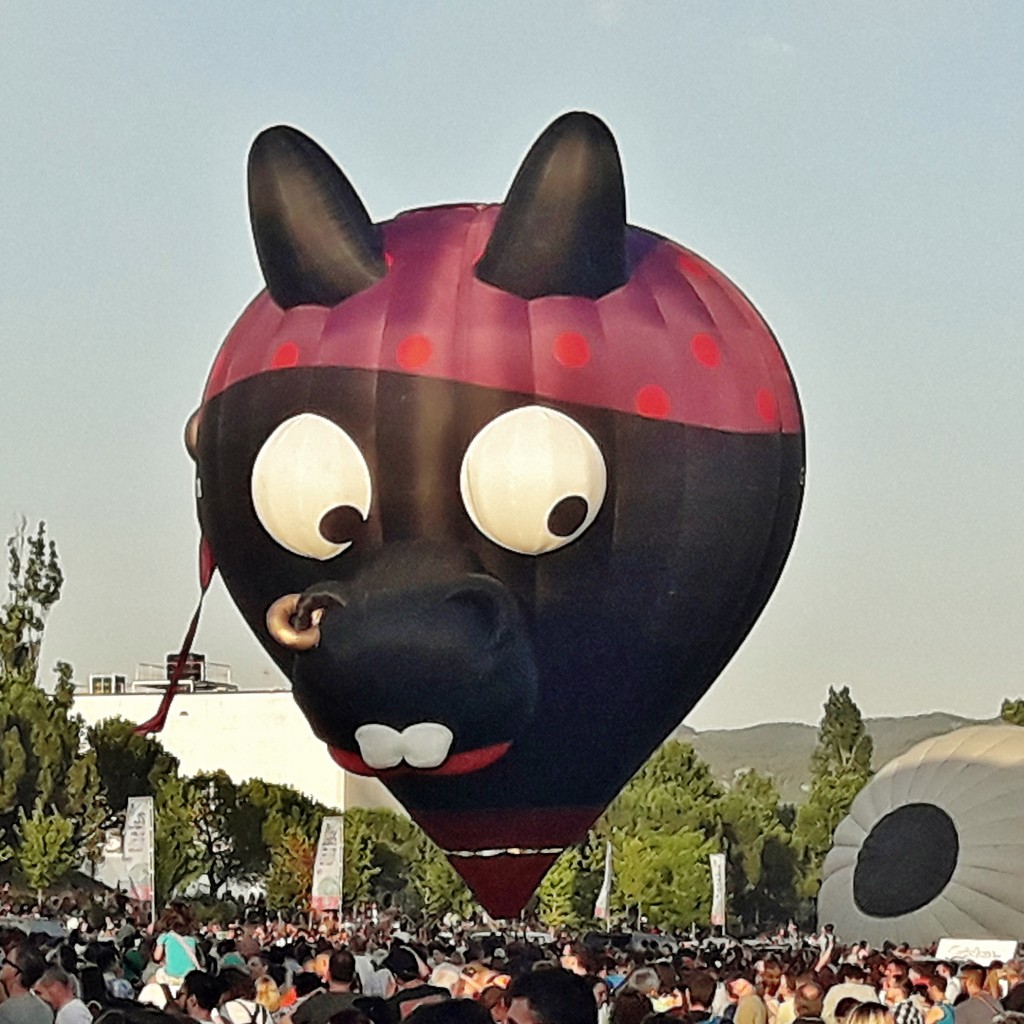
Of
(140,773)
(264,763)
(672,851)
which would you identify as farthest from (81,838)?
(264,763)

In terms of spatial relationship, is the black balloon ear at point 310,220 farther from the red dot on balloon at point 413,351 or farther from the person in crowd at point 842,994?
the person in crowd at point 842,994

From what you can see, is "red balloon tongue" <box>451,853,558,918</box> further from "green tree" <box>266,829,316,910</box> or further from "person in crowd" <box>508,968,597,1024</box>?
"green tree" <box>266,829,316,910</box>

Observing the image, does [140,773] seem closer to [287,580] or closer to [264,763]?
[264,763]

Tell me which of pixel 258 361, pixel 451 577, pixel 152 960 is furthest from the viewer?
pixel 152 960

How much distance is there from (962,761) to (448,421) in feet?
67.8

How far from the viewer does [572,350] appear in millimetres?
10586

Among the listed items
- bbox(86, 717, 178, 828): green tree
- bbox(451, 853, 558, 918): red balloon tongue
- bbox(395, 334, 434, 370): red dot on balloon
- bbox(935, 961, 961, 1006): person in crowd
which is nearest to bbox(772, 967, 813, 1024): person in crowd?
bbox(935, 961, 961, 1006): person in crowd

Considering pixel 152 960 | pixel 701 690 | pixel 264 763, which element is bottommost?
pixel 152 960

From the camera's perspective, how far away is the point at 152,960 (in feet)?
48.6

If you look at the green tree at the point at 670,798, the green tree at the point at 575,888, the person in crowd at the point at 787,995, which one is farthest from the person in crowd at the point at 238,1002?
the green tree at the point at 670,798

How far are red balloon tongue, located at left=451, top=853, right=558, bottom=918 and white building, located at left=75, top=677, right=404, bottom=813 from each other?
6523cm

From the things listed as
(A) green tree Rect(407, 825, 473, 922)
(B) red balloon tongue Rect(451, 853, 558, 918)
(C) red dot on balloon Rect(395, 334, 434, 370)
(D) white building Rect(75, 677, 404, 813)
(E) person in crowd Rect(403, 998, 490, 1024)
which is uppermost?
(D) white building Rect(75, 677, 404, 813)

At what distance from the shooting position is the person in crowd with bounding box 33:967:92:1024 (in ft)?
28.0

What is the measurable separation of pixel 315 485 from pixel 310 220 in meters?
1.45
